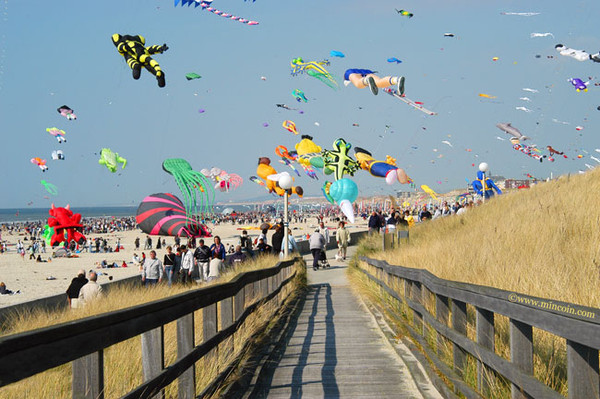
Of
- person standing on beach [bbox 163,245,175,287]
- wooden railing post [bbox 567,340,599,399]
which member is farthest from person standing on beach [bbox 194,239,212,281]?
wooden railing post [bbox 567,340,599,399]

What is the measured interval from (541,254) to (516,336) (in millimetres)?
5019

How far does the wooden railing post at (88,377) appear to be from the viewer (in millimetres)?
3254

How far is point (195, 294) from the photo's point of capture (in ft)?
17.5

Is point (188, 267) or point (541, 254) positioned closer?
point (541, 254)

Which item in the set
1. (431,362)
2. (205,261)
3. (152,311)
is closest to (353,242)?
(205,261)

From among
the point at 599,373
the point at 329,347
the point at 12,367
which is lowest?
the point at 329,347

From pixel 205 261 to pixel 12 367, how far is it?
19077 millimetres

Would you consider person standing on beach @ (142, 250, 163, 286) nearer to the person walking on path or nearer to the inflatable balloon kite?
the person walking on path

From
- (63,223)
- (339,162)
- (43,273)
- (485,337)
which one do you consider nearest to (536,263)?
(485,337)

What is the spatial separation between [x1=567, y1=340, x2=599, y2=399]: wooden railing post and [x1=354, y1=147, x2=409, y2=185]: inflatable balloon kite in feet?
91.4

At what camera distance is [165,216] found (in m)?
59.8

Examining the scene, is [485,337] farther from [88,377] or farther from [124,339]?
[88,377]

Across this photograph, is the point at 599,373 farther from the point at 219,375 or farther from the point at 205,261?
the point at 205,261

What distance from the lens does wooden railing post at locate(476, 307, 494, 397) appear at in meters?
4.89
